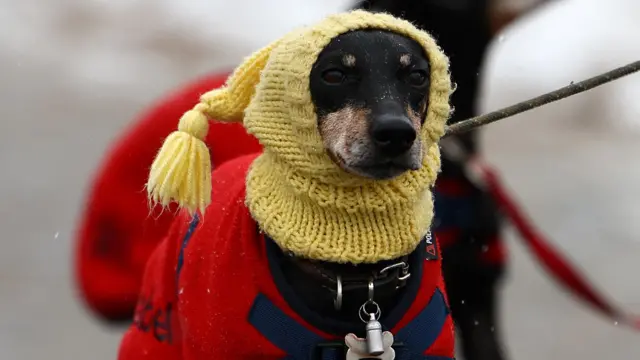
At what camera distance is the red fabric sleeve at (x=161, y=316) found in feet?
6.30

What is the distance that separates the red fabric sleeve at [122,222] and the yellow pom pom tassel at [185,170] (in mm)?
585

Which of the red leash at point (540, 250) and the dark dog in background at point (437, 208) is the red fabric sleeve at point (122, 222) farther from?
the red leash at point (540, 250)

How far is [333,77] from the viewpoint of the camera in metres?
1.58

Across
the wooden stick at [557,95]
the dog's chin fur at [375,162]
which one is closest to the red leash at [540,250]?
the wooden stick at [557,95]

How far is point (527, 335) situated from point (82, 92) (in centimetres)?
292

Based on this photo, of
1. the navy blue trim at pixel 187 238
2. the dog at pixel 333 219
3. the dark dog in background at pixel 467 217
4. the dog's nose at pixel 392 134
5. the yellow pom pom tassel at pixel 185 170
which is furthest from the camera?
the dark dog in background at pixel 467 217

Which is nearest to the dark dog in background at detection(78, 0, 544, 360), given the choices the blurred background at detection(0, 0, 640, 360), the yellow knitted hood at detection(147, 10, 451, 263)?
the blurred background at detection(0, 0, 640, 360)

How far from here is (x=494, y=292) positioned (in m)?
2.71

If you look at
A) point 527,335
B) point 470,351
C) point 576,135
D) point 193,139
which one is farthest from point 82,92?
point 193,139

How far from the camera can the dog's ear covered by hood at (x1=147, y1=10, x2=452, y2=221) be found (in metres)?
1.59

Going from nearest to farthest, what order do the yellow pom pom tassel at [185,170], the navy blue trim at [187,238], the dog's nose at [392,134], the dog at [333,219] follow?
1. the dog's nose at [392,134]
2. the dog at [333,219]
3. the yellow pom pom tassel at [185,170]
4. the navy blue trim at [187,238]

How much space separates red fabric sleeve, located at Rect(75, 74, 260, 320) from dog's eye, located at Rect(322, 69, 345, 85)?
78 cm

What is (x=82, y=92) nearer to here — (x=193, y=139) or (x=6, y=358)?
(x=6, y=358)

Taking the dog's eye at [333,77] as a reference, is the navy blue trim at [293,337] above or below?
below
